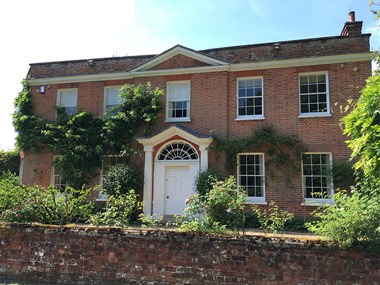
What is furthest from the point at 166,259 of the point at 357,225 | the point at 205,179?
the point at 205,179

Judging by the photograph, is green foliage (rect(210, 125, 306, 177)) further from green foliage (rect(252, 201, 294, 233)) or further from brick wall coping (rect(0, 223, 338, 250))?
brick wall coping (rect(0, 223, 338, 250))

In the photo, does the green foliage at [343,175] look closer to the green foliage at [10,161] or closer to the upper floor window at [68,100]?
the upper floor window at [68,100]

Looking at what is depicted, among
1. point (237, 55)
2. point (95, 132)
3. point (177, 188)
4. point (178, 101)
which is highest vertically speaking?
point (237, 55)

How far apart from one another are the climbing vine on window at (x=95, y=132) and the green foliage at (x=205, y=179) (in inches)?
136

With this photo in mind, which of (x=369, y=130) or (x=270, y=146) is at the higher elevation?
(x=270, y=146)

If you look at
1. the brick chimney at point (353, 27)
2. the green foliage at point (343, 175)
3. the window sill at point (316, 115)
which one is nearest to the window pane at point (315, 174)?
the green foliage at point (343, 175)

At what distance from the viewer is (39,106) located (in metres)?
17.4

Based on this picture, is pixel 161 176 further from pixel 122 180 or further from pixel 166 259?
pixel 166 259

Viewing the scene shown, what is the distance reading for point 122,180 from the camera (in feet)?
46.1

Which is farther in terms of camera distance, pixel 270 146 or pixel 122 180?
pixel 122 180

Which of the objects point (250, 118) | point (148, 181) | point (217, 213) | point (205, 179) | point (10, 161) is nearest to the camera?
point (217, 213)

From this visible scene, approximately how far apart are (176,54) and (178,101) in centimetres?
228

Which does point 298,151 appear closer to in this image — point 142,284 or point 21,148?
point 142,284

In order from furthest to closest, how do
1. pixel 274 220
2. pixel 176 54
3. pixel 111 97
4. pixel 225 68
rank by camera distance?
1. pixel 111 97
2. pixel 176 54
3. pixel 225 68
4. pixel 274 220
